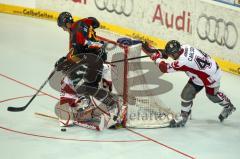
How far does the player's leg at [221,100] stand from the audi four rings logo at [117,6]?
388 cm

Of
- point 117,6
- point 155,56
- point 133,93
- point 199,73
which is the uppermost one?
point 117,6

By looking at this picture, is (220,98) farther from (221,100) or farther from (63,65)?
(63,65)

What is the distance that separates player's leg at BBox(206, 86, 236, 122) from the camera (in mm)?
6828

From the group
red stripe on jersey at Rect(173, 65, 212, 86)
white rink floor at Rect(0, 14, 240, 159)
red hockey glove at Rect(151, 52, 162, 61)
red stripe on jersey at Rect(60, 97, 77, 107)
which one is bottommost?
white rink floor at Rect(0, 14, 240, 159)

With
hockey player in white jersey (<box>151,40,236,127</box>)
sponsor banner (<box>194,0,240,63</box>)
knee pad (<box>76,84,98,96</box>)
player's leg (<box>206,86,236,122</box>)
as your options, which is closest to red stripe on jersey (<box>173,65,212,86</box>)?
hockey player in white jersey (<box>151,40,236,127</box>)

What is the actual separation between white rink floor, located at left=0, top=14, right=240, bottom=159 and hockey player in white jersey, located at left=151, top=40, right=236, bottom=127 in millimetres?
300

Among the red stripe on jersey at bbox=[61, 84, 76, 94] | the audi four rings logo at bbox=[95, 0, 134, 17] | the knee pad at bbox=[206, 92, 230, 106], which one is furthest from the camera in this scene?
the audi four rings logo at bbox=[95, 0, 134, 17]

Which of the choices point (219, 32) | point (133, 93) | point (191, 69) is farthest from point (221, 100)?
point (219, 32)

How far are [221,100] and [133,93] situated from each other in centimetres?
112

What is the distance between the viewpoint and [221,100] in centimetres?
692

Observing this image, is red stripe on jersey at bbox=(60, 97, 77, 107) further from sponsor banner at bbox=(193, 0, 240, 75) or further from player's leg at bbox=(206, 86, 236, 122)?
sponsor banner at bbox=(193, 0, 240, 75)

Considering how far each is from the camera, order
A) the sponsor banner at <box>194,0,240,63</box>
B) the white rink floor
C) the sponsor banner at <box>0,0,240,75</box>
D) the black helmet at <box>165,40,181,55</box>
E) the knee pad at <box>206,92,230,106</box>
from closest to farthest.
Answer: the white rink floor → the black helmet at <box>165,40,181,55</box> → the knee pad at <box>206,92,230,106</box> → the sponsor banner at <box>194,0,240,63</box> → the sponsor banner at <box>0,0,240,75</box>

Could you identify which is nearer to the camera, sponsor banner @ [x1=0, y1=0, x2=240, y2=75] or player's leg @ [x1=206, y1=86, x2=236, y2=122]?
player's leg @ [x1=206, y1=86, x2=236, y2=122]

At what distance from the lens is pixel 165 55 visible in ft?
22.0
